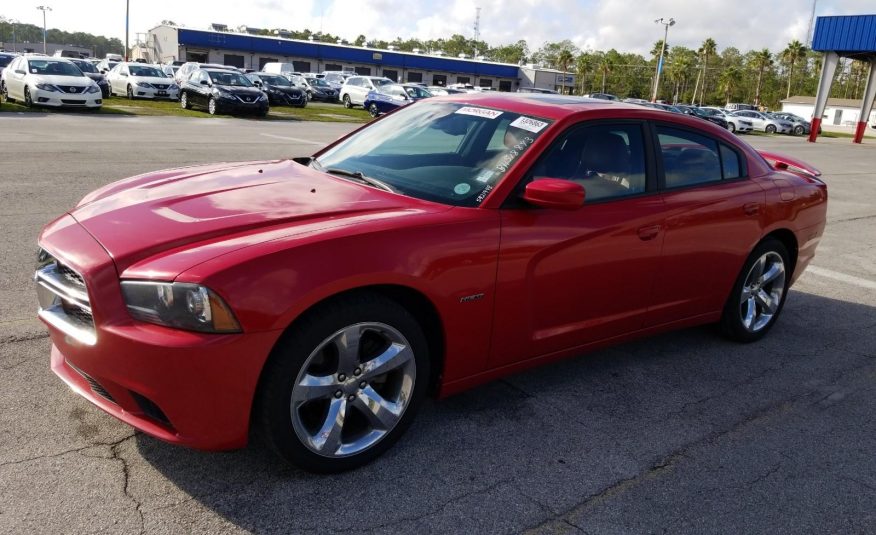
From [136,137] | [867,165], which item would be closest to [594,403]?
[136,137]

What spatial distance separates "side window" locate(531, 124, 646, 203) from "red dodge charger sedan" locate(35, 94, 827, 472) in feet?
0.05

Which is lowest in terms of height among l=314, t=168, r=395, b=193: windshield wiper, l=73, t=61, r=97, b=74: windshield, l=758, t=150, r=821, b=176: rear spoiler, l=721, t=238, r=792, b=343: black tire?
l=721, t=238, r=792, b=343: black tire

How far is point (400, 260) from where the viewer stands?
2988mm

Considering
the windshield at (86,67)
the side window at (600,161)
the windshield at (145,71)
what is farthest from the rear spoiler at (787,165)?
the windshield at (86,67)

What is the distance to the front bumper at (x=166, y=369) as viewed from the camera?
2.57 m

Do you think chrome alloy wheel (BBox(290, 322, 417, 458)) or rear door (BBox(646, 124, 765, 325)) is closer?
chrome alloy wheel (BBox(290, 322, 417, 458))

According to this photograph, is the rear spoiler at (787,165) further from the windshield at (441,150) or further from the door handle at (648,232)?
the windshield at (441,150)

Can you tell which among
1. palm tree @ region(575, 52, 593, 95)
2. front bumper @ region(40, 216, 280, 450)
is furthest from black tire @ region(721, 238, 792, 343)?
palm tree @ region(575, 52, 593, 95)

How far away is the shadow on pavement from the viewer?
284 cm

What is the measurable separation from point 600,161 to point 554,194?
795 mm

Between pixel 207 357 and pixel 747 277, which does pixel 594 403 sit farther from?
pixel 207 357

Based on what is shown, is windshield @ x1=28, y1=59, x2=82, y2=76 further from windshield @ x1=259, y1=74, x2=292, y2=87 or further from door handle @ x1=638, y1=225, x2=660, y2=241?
door handle @ x1=638, y1=225, x2=660, y2=241

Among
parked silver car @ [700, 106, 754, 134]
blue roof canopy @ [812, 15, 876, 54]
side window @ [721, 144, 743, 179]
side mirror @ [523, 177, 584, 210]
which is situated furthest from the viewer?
parked silver car @ [700, 106, 754, 134]

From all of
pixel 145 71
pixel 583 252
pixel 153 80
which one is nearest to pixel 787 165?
pixel 583 252
